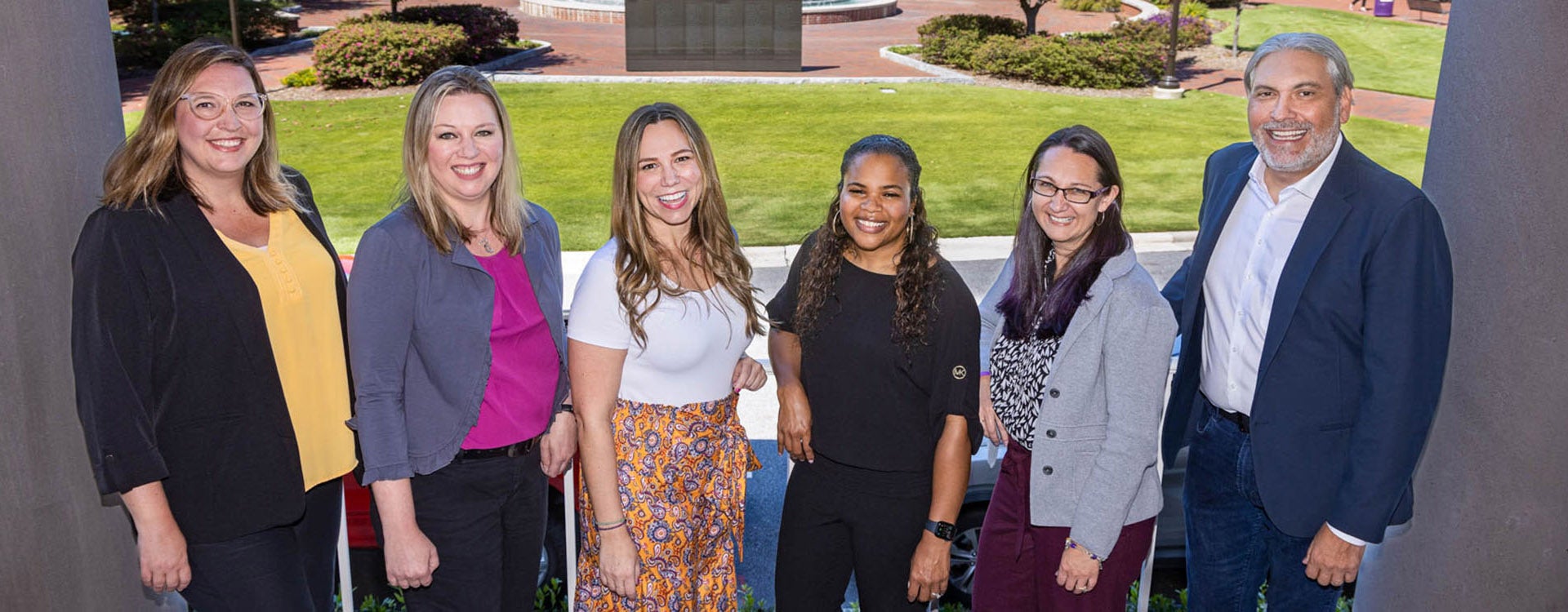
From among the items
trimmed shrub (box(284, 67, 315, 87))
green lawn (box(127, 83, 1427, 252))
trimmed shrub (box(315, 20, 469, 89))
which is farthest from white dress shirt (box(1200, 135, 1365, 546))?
trimmed shrub (box(284, 67, 315, 87))

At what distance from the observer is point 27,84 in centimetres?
307

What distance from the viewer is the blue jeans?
3.39m

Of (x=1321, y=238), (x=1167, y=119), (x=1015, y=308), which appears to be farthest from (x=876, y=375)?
(x=1167, y=119)

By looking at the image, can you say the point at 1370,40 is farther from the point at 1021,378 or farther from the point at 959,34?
the point at 1021,378

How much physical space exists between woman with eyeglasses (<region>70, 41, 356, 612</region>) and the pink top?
441 millimetres

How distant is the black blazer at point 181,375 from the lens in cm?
276

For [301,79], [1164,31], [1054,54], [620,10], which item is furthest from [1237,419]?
[620,10]

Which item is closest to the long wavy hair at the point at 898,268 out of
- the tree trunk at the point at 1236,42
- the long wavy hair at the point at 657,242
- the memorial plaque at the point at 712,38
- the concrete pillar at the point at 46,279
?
the long wavy hair at the point at 657,242

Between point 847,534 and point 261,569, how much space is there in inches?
60.3

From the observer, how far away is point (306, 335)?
3082mm

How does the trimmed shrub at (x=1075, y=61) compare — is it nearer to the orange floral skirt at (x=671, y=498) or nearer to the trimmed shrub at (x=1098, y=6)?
the trimmed shrub at (x=1098, y=6)

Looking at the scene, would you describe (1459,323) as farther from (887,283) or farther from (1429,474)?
(887,283)

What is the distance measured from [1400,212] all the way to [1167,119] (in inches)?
800

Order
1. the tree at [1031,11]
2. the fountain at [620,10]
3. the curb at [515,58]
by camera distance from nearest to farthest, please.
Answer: the curb at [515,58] → the tree at [1031,11] → the fountain at [620,10]
